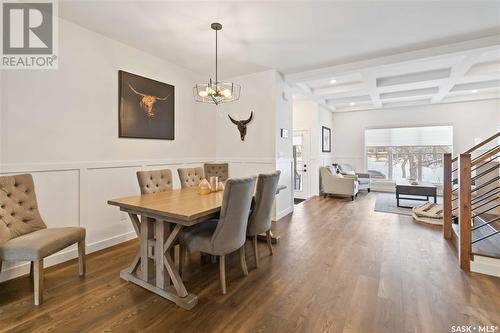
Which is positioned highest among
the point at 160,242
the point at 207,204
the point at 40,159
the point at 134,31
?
the point at 134,31

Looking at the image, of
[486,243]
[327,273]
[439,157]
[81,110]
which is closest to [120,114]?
[81,110]

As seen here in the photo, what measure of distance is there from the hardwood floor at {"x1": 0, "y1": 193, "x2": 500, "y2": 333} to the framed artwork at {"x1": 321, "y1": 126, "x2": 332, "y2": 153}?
15.0ft

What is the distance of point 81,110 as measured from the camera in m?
2.87

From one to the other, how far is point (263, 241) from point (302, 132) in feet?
13.8

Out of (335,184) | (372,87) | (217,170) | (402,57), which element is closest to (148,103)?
(217,170)

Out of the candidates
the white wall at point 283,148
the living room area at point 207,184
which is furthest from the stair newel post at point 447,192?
the white wall at point 283,148

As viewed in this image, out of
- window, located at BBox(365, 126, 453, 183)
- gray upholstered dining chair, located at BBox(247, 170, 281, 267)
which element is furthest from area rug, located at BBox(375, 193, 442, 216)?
gray upholstered dining chair, located at BBox(247, 170, 281, 267)

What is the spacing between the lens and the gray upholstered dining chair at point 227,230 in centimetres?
199

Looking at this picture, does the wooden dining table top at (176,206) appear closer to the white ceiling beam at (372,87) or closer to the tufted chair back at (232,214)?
the tufted chair back at (232,214)

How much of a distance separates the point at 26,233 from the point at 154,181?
4.04ft

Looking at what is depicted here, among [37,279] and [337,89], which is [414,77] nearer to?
[337,89]

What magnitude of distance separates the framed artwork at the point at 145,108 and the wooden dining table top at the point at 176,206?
51.5 inches

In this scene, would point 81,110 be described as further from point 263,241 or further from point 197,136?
point 263,241

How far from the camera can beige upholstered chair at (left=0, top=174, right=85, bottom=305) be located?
6.31 feet
